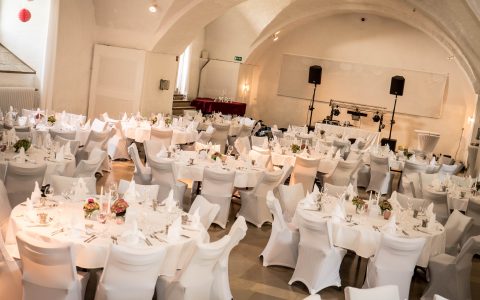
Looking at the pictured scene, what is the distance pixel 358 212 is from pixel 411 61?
645 inches

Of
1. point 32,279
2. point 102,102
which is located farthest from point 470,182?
point 102,102

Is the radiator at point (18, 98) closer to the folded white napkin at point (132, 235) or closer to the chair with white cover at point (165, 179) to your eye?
the chair with white cover at point (165, 179)

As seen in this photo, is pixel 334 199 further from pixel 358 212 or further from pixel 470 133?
pixel 470 133

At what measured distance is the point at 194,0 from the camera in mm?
16219

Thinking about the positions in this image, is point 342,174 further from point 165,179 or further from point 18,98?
point 18,98

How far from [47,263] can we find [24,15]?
10.2 metres

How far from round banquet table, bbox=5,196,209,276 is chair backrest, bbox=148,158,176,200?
10.7ft

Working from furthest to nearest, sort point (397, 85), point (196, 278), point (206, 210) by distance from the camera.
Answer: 1. point (397, 85)
2. point (206, 210)
3. point (196, 278)

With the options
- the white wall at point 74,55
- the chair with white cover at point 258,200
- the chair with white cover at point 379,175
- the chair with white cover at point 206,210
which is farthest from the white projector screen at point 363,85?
the chair with white cover at point 206,210

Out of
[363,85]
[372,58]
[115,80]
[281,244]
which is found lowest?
[281,244]

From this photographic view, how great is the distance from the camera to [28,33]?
1469cm

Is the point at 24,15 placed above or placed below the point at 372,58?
below

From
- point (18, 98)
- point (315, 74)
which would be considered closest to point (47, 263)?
point (18, 98)

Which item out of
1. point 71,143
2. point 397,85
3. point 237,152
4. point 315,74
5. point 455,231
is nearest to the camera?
point 455,231
